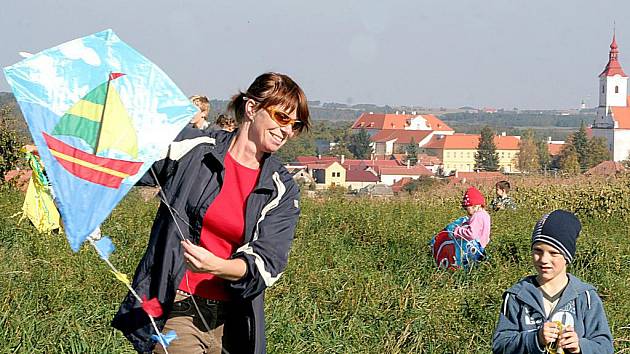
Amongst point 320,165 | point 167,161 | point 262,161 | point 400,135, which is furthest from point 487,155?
point 167,161

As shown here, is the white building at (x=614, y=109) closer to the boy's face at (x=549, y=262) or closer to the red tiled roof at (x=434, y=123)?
the red tiled roof at (x=434, y=123)

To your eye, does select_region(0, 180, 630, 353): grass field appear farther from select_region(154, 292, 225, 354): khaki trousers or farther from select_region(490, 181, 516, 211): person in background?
select_region(154, 292, 225, 354): khaki trousers

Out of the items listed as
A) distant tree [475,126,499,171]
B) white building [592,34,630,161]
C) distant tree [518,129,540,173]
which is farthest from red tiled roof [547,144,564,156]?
white building [592,34,630,161]

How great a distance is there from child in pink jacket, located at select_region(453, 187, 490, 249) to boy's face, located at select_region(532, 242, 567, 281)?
4278 millimetres

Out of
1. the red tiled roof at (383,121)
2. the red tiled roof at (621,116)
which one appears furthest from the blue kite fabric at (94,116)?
the red tiled roof at (383,121)

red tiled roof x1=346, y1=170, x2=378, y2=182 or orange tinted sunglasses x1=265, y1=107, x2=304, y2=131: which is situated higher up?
orange tinted sunglasses x1=265, y1=107, x2=304, y2=131

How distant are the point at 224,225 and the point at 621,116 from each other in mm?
130670

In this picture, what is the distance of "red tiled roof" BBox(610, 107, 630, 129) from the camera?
4931 inches

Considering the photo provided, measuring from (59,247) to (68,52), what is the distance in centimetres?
499

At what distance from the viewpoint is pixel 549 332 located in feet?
11.4

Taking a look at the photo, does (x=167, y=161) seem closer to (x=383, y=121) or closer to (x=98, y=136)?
(x=98, y=136)

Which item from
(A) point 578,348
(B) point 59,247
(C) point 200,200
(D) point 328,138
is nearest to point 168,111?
(C) point 200,200

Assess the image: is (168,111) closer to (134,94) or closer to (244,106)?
(134,94)

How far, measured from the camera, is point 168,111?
125 inches
